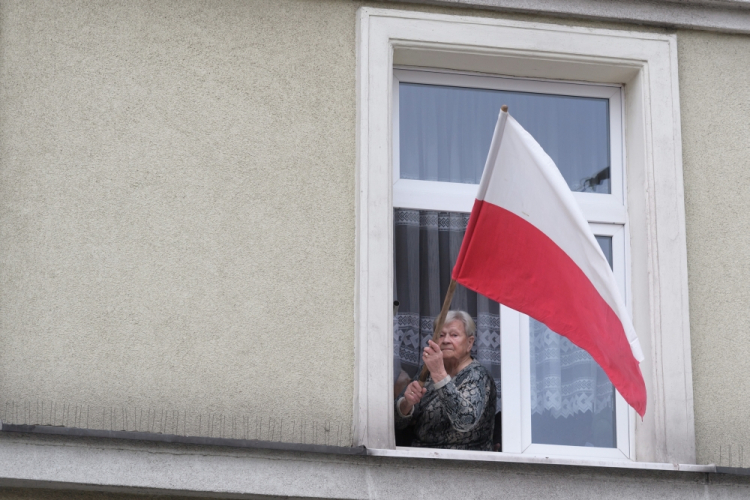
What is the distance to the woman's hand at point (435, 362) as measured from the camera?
632 centimetres

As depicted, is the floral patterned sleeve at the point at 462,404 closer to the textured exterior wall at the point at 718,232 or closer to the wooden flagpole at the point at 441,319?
the wooden flagpole at the point at 441,319

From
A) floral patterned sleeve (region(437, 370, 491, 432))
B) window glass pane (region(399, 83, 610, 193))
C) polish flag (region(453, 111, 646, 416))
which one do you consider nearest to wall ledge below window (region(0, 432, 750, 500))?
floral patterned sleeve (region(437, 370, 491, 432))

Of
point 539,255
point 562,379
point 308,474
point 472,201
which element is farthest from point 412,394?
point 472,201

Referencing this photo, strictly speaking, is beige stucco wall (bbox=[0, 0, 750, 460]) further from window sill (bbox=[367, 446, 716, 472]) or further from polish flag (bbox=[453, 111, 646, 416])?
polish flag (bbox=[453, 111, 646, 416])

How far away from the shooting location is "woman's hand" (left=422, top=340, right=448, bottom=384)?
20.7 feet

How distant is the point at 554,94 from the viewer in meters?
7.12

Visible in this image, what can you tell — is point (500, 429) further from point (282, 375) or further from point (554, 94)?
point (554, 94)

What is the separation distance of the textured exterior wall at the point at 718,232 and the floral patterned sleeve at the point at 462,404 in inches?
41.2

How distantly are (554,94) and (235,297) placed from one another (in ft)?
6.97

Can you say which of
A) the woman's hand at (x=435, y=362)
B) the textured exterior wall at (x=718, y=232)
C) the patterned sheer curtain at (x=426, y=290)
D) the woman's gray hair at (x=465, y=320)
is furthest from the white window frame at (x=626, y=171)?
the woman's gray hair at (x=465, y=320)

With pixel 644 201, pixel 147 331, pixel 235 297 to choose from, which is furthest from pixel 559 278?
pixel 147 331

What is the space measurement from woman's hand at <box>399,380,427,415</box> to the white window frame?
0.20 metres

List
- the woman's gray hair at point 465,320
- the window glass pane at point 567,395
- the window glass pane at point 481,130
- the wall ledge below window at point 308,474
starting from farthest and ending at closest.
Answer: the window glass pane at point 481,130 → the woman's gray hair at point 465,320 → the window glass pane at point 567,395 → the wall ledge below window at point 308,474

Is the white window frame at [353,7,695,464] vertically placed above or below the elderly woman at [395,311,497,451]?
above
